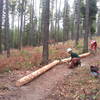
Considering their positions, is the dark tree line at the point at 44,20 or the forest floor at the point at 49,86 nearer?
the forest floor at the point at 49,86

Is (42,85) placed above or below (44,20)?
below

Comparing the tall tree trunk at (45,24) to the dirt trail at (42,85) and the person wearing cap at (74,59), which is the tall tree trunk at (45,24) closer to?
the person wearing cap at (74,59)

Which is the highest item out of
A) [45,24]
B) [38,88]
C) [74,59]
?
[45,24]

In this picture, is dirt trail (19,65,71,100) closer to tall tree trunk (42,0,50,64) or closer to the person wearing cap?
the person wearing cap

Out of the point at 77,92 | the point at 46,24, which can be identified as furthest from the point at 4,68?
the point at 77,92

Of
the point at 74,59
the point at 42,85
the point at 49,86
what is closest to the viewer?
the point at 49,86

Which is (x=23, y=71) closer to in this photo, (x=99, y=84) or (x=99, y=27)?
(x=99, y=84)

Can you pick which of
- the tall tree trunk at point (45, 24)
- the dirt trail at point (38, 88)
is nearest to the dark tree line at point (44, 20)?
the tall tree trunk at point (45, 24)

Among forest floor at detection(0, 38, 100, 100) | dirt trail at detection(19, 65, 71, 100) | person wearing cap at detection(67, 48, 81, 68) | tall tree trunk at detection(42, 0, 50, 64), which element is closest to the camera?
forest floor at detection(0, 38, 100, 100)

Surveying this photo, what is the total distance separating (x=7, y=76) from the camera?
920cm

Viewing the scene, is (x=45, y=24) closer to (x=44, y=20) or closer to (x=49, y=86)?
(x=44, y=20)

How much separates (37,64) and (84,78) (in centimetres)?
395

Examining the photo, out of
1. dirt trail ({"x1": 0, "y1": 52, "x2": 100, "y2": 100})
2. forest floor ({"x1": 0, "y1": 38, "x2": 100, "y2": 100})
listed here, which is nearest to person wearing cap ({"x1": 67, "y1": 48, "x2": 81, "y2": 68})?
forest floor ({"x1": 0, "y1": 38, "x2": 100, "y2": 100})

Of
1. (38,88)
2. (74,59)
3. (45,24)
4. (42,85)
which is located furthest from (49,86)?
(45,24)
